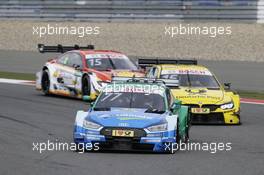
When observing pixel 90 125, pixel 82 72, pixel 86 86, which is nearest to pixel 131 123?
pixel 90 125

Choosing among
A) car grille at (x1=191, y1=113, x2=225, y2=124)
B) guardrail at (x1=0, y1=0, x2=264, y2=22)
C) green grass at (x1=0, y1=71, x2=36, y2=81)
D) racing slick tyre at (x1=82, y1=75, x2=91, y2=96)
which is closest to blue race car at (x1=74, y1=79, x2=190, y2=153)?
car grille at (x1=191, y1=113, x2=225, y2=124)

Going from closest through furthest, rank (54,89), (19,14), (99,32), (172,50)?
(54,89) → (172,50) → (99,32) → (19,14)

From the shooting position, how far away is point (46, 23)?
3875 cm

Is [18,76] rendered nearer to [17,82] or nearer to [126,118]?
[17,82]

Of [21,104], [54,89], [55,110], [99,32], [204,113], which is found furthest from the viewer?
[99,32]

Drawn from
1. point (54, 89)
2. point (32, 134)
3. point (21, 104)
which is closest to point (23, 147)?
point (32, 134)

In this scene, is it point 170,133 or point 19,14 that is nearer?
point 170,133

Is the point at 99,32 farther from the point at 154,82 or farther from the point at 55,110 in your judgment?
the point at 154,82

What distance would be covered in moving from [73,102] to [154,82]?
721cm

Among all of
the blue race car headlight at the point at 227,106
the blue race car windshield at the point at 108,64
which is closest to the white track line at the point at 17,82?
the blue race car windshield at the point at 108,64

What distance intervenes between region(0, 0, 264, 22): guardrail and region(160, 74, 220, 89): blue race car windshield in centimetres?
1523

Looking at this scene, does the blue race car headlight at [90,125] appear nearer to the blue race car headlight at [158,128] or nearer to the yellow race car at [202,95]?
the blue race car headlight at [158,128]

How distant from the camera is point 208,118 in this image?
58.4 ft

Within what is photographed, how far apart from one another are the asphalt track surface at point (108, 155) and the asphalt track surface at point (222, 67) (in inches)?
334
